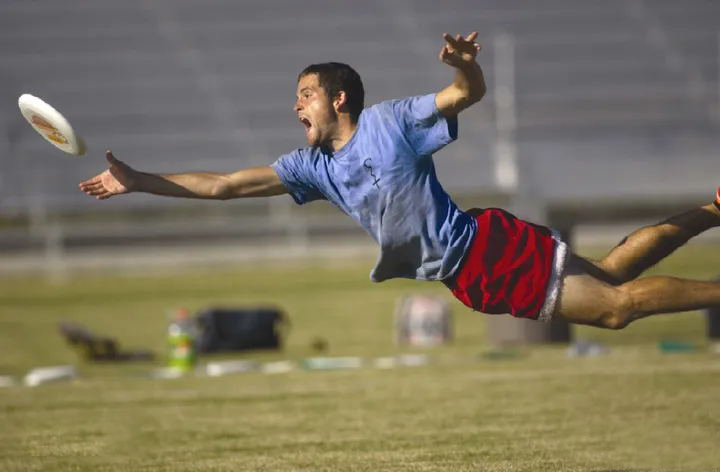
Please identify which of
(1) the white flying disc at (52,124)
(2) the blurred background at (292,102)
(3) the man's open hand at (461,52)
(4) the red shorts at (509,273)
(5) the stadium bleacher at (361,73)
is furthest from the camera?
(5) the stadium bleacher at (361,73)

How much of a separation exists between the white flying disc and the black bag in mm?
7078

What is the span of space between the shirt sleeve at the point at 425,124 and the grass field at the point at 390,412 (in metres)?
1.50

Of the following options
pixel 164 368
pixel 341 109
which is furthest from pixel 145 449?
pixel 164 368

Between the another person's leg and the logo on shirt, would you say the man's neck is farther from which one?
the another person's leg

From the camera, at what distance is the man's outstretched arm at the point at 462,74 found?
5324mm

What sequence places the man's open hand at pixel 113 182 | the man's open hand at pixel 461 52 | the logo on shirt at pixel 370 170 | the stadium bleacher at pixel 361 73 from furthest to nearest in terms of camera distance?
the stadium bleacher at pixel 361 73 < the man's open hand at pixel 113 182 < the logo on shirt at pixel 370 170 < the man's open hand at pixel 461 52

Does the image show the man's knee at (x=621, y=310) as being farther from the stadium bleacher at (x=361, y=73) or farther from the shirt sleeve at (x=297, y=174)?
the stadium bleacher at (x=361, y=73)

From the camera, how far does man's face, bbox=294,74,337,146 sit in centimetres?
592

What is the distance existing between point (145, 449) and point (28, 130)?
836 inches

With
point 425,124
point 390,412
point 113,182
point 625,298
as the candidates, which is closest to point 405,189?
point 425,124

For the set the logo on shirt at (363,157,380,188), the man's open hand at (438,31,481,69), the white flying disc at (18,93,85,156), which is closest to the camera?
the man's open hand at (438,31,481,69)

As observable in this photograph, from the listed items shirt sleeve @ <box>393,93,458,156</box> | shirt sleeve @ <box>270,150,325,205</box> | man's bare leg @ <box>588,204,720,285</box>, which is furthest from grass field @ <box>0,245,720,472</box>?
shirt sleeve @ <box>393,93,458,156</box>

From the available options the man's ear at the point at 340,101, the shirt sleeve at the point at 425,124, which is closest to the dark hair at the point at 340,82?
the man's ear at the point at 340,101

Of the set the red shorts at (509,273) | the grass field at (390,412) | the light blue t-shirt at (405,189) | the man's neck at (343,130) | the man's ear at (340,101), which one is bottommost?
the grass field at (390,412)
